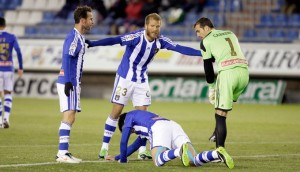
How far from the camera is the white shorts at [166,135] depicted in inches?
442

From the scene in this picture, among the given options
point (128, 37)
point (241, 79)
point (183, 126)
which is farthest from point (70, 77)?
point (183, 126)

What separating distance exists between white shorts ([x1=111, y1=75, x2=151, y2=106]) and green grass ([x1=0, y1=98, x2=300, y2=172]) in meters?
0.87

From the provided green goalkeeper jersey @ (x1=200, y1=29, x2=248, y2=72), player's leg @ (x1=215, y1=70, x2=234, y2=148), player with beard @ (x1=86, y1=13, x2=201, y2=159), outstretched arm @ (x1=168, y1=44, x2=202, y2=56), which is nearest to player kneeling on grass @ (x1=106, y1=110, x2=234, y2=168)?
player's leg @ (x1=215, y1=70, x2=234, y2=148)

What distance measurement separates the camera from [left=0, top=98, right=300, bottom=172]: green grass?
1150 centimetres

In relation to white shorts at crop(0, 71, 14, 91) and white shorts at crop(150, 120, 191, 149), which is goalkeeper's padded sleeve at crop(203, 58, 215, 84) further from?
white shorts at crop(0, 71, 14, 91)

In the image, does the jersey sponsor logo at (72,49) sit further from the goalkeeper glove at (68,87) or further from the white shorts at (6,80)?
the white shorts at (6,80)

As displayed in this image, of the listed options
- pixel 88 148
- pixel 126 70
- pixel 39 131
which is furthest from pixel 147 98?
pixel 39 131

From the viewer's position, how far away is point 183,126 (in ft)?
65.4

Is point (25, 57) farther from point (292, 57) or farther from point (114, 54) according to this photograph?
point (292, 57)

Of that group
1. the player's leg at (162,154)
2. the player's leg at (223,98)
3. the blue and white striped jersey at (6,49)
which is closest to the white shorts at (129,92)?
the player's leg at (223,98)

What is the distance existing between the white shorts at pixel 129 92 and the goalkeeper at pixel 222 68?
1416 millimetres

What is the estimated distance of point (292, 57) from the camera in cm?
2886

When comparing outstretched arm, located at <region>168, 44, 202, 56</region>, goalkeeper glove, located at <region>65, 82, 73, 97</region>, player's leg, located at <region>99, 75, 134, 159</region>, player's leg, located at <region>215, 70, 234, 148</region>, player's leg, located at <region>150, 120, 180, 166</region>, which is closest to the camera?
player's leg, located at <region>150, 120, 180, 166</region>

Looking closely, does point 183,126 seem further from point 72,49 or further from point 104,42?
point 72,49
